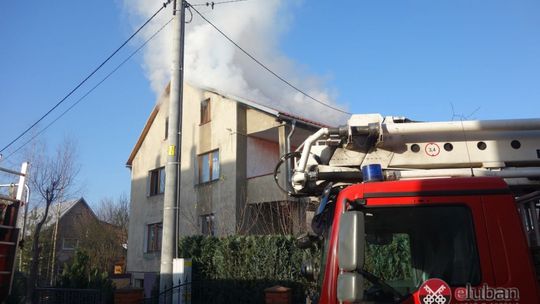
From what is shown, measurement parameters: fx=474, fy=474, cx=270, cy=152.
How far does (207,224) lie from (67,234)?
31.1 metres

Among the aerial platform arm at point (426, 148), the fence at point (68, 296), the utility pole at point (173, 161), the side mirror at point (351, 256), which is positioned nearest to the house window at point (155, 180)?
the fence at point (68, 296)

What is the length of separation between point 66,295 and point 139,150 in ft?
41.8

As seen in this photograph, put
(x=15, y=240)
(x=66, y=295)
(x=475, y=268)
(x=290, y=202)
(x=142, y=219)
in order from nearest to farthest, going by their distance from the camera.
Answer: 1. (x=475, y=268)
2. (x=15, y=240)
3. (x=66, y=295)
4. (x=290, y=202)
5. (x=142, y=219)

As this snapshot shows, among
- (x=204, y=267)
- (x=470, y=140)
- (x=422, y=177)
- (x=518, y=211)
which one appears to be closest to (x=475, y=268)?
(x=518, y=211)

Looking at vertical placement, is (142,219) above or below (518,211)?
above

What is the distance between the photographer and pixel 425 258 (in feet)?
11.2

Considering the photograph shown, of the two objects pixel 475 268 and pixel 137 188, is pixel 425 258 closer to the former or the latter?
pixel 475 268

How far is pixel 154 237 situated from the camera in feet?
72.7

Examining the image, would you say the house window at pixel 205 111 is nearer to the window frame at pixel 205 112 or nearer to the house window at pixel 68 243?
the window frame at pixel 205 112

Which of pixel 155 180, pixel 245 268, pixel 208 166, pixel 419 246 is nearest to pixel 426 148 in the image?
pixel 419 246

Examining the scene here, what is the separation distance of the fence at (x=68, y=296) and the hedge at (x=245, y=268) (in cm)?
234

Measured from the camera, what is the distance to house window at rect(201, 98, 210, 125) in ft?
64.8

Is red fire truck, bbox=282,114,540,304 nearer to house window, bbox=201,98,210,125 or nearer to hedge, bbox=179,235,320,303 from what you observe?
hedge, bbox=179,235,320,303

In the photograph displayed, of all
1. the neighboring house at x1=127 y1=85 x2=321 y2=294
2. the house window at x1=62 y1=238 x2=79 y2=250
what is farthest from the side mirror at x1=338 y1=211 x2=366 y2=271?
the house window at x1=62 y1=238 x2=79 y2=250
